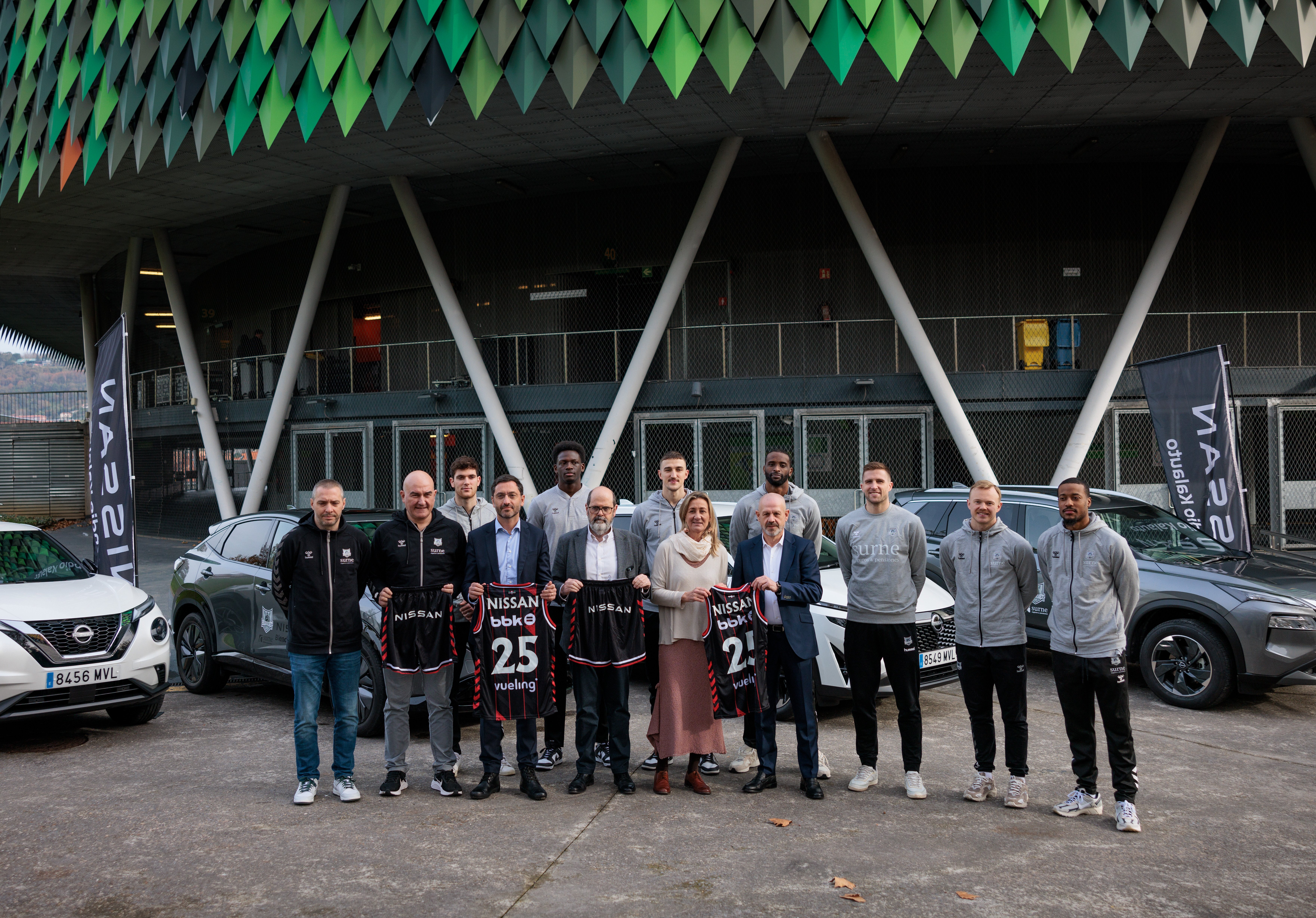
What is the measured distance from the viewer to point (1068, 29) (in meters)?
13.4

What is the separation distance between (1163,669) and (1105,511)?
1774 mm

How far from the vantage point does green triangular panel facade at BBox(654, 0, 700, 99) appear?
13.9 metres

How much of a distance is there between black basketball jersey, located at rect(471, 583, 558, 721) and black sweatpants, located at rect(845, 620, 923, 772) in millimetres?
1849

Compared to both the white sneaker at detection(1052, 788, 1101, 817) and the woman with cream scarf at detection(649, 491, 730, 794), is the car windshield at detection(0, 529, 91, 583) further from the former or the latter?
the white sneaker at detection(1052, 788, 1101, 817)

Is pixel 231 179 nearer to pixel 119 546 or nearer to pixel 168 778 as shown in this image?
pixel 119 546

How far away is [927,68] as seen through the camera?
14797mm

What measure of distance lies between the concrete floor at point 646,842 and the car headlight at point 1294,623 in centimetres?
80

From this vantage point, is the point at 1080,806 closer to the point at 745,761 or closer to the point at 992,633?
the point at 992,633

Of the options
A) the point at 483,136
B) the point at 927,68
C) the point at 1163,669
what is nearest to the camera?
the point at 1163,669

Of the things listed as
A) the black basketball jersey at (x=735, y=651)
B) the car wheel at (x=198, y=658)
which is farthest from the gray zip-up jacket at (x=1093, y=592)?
the car wheel at (x=198, y=658)

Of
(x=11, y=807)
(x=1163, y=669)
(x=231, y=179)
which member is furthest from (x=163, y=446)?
(x=1163, y=669)

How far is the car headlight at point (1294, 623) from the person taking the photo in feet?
25.0

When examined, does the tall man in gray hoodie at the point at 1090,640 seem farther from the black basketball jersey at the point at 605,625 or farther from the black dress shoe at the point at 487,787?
the black dress shoe at the point at 487,787

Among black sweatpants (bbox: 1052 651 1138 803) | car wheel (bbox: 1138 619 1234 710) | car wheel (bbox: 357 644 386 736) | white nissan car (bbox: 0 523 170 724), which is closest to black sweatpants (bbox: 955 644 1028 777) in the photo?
black sweatpants (bbox: 1052 651 1138 803)
